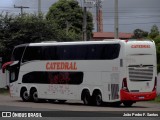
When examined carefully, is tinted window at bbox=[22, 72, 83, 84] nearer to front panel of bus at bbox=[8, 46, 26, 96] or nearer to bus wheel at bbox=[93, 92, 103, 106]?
front panel of bus at bbox=[8, 46, 26, 96]

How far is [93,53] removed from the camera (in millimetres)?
30906

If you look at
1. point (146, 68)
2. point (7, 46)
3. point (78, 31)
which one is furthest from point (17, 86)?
point (78, 31)

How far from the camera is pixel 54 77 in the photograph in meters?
33.5

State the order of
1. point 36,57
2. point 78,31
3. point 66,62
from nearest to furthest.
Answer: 1. point 66,62
2. point 36,57
3. point 78,31

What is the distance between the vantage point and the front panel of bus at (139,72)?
95.5 feet

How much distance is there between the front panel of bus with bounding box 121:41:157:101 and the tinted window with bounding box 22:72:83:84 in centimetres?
364

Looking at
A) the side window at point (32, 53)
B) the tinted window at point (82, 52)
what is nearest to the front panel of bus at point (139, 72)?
the tinted window at point (82, 52)

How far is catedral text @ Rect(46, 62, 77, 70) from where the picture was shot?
32.0m

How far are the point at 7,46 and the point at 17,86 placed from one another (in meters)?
14.6

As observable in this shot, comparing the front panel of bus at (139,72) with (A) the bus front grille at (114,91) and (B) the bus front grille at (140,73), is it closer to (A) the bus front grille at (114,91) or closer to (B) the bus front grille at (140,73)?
(B) the bus front grille at (140,73)

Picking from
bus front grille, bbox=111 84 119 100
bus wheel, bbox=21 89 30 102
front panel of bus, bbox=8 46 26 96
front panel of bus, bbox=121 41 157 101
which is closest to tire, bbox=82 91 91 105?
bus front grille, bbox=111 84 119 100

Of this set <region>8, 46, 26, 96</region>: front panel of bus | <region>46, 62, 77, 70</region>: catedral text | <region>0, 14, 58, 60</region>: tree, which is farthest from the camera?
<region>0, 14, 58, 60</region>: tree

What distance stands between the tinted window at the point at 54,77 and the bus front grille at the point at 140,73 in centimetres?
371

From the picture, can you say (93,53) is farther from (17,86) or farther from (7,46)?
(7,46)
